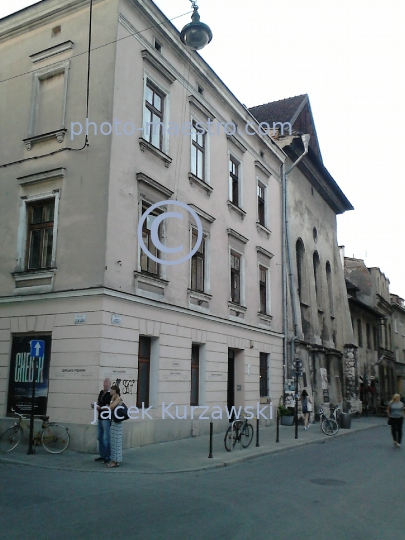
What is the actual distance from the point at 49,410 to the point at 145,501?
6.63 m

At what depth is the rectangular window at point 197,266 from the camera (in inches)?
719

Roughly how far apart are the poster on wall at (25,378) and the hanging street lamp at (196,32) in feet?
26.9

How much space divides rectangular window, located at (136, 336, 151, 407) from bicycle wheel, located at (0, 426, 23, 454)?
3.44 m

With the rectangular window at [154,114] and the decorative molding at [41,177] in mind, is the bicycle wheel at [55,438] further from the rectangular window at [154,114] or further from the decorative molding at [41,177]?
the rectangular window at [154,114]

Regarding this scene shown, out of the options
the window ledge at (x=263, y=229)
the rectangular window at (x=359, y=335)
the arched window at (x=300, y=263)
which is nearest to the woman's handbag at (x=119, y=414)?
the window ledge at (x=263, y=229)

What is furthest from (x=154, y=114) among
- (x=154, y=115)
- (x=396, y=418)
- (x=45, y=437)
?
(x=396, y=418)

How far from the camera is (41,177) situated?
50.2 ft

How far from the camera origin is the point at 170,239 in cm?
1677

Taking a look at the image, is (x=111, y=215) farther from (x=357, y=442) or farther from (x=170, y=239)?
(x=357, y=442)

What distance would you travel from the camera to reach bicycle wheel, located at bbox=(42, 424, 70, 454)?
41.2 feet

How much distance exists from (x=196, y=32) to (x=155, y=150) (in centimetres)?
475

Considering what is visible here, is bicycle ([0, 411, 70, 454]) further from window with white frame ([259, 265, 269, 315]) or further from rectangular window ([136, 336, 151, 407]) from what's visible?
window with white frame ([259, 265, 269, 315])

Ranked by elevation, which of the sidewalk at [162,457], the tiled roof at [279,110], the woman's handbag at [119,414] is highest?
the tiled roof at [279,110]

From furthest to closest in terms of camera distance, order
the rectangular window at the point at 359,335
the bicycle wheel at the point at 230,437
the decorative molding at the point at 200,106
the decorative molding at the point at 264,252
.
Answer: the rectangular window at the point at 359,335
the decorative molding at the point at 264,252
the decorative molding at the point at 200,106
the bicycle wheel at the point at 230,437
